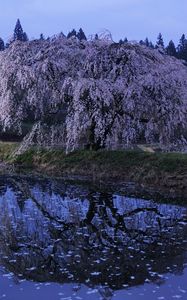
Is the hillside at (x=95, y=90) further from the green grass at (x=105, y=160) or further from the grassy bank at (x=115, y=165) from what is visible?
the grassy bank at (x=115, y=165)

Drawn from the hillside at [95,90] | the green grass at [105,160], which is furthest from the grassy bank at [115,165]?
the hillside at [95,90]

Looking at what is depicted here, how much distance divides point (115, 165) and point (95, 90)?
345 centimetres

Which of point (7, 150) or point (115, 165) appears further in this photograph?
point (7, 150)

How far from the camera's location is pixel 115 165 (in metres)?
22.5

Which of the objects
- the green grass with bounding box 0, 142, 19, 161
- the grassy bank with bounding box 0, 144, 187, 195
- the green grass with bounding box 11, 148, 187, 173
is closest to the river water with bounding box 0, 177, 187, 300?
the grassy bank with bounding box 0, 144, 187, 195

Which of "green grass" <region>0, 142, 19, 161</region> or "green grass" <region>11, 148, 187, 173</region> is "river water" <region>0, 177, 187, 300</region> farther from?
"green grass" <region>0, 142, 19, 161</region>

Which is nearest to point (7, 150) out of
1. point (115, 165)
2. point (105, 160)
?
point (105, 160)

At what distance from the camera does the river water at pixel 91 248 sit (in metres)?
9.38

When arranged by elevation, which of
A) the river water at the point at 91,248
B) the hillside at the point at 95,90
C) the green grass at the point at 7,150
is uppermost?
the hillside at the point at 95,90

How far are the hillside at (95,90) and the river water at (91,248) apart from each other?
552cm

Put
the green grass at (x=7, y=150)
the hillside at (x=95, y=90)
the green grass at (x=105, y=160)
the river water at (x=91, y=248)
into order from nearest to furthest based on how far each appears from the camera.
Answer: the river water at (x=91, y=248) → the green grass at (x=105, y=160) → the hillside at (x=95, y=90) → the green grass at (x=7, y=150)

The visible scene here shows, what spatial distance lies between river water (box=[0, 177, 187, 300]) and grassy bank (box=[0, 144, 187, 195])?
8.68 feet

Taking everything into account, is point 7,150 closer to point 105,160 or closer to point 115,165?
point 105,160

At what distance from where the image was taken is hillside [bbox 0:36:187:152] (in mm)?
22672
